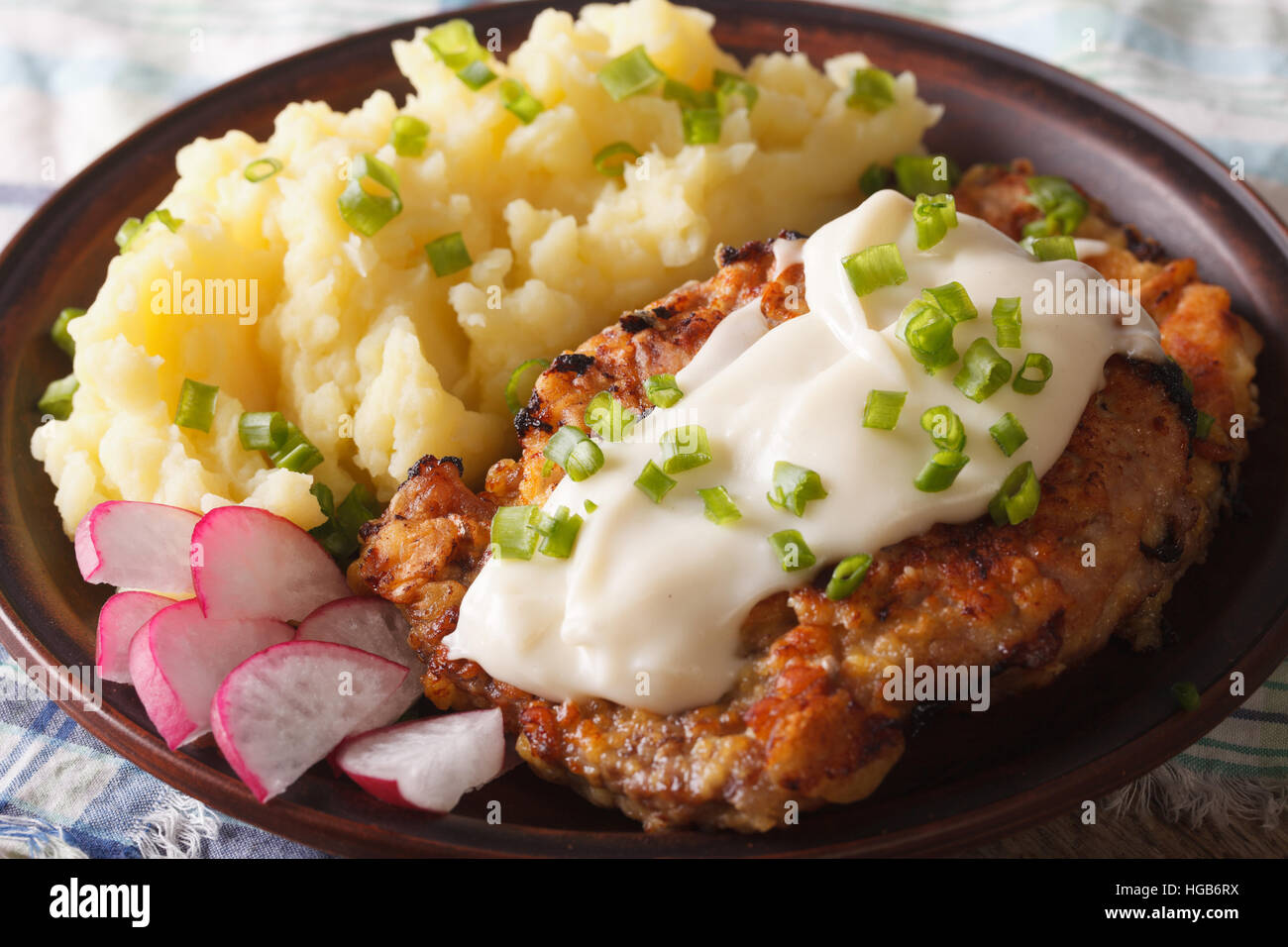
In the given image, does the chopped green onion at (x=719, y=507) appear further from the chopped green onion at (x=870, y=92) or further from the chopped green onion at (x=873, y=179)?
the chopped green onion at (x=870, y=92)

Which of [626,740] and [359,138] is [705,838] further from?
[359,138]

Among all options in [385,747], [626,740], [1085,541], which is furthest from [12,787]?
[1085,541]

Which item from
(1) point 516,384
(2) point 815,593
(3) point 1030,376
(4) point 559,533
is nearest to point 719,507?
(2) point 815,593

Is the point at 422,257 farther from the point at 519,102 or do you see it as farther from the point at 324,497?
the point at 324,497

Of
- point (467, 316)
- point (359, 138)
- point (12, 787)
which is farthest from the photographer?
point (359, 138)
